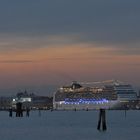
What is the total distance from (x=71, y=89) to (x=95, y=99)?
43.2 feet

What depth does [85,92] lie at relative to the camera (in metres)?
169

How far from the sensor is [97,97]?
16400cm

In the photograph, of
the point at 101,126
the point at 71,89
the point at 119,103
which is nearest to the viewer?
the point at 101,126

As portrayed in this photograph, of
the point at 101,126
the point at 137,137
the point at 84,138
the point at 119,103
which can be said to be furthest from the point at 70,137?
the point at 119,103

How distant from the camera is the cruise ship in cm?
16225

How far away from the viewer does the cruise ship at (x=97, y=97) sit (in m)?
162

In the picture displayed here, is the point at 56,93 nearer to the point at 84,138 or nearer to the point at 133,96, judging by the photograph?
the point at 133,96

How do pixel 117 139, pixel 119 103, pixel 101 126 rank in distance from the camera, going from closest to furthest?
1. pixel 117 139
2. pixel 101 126
3. pixel 119 103

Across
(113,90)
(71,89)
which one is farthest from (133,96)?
(71,89)

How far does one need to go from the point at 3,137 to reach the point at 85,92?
11337 centimetres

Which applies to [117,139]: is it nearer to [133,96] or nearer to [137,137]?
[137,137]

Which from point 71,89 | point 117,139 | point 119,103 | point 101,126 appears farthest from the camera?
point 71,89

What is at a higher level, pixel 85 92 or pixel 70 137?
pixel 85 92

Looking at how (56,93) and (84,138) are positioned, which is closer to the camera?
(84,138)
